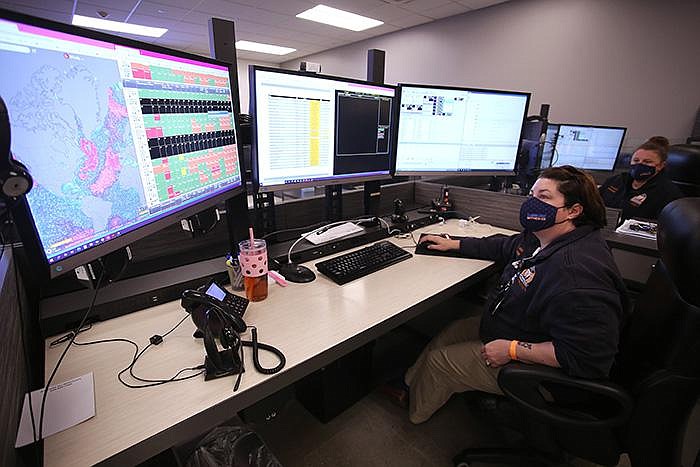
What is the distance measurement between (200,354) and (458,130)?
4.93ft

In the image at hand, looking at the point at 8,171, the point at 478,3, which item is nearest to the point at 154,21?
the point at 478,3

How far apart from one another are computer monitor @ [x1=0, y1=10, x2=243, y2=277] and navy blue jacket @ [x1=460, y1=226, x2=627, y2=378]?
103cm

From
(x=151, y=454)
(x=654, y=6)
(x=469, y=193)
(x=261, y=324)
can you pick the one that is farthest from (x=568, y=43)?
(x=151, y=454)

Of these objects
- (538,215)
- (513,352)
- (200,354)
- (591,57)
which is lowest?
(513,352)

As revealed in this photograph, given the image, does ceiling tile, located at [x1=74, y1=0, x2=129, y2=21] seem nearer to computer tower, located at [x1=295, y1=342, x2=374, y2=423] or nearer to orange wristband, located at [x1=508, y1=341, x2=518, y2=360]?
computer tower, located at [x1=295, y1=342, x2=374, y2=423]

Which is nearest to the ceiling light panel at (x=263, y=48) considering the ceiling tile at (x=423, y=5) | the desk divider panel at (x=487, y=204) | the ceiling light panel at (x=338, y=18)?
the ceiling light panel at (x=338, y=18)

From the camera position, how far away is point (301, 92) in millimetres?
1167

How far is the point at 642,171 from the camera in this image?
88.6 inches

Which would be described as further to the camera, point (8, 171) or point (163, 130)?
point (163, 130)

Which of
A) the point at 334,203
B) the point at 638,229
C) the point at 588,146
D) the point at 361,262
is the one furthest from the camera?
the point at 588,146

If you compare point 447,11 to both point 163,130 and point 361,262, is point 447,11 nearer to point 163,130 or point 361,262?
point 361,262

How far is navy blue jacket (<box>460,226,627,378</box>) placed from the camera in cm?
86

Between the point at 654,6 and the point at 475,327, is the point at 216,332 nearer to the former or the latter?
the point at 475,327

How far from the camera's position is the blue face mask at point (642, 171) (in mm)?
2230
